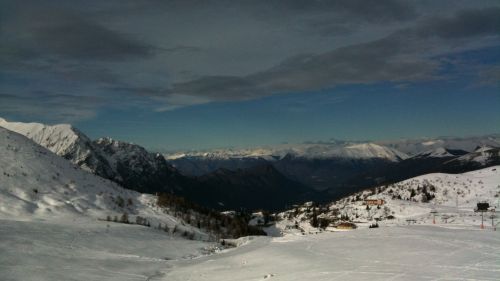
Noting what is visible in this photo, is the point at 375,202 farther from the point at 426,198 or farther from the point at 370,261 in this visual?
the point at 370,261

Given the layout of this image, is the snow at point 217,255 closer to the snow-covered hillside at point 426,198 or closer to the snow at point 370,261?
the snow at point 370,261

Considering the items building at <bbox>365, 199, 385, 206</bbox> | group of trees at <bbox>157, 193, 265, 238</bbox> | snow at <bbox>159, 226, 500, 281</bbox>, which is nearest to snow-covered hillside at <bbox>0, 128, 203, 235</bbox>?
group of trees at <bbox>157, 193, 265, 238</bbox>

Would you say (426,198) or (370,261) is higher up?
(426,198)

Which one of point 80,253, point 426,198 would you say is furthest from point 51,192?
point 426,198

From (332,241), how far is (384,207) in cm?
8928

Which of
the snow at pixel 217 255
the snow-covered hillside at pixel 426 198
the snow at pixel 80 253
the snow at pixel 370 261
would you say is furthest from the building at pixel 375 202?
the snow at pixel 370 261

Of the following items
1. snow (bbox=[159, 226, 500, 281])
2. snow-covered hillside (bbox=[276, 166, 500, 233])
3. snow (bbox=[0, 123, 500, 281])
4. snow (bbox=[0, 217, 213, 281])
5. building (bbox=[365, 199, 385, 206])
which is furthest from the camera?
building (bbox=[365, 199, 385, 206])

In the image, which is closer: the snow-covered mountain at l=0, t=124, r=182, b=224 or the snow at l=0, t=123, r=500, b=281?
the snow at l=0, t=123, r=500, b=281

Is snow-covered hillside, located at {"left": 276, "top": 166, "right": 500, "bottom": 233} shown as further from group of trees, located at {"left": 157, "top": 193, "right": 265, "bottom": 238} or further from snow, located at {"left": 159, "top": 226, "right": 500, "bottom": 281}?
snow, located at {"left": 159, "top": 226, "right": 500, "bottom": 281}

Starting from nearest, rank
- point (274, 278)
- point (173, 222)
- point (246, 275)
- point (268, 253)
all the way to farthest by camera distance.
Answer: point (274, 278) < point (246, 275) < point (268, 253) < point (173, 222)

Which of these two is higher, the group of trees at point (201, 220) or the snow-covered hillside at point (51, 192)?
the snow-covered hillside at point (51, 192)

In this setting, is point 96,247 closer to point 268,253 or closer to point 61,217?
point 268,253

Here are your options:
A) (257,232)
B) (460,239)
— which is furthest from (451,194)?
(460,239)

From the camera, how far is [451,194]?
124 metres
